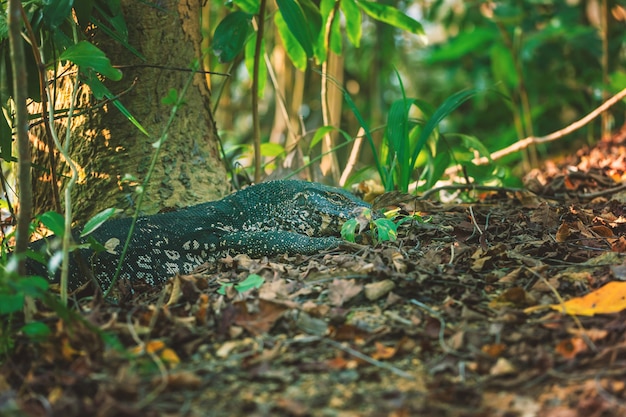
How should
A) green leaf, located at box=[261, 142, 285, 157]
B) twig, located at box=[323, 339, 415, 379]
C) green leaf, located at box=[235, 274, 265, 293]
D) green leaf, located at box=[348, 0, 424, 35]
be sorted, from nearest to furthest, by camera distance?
twig, located at box=[323, 339, 415, 379] → green leaf, located at box=[235, 274, 265, 293] → green leaf, located at box=[348, 0, 424, 35] → green leaf, located at box=[261, 142, 285, 157]

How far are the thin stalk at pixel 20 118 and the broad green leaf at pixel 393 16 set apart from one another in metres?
2.68

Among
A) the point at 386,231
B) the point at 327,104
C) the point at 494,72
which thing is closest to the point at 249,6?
the point at 327,104

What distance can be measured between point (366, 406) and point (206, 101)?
2.80m

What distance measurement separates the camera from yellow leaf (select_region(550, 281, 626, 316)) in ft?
6.88

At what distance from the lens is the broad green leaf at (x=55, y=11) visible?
283 cm

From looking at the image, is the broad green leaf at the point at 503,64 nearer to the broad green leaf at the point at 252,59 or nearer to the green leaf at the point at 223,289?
the broad green leaf at the point at 252,59

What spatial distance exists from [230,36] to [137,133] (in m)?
0.79

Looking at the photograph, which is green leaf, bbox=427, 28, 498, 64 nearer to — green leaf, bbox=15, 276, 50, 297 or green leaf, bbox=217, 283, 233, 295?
green leaf, bbox=217, 283, 233, 295

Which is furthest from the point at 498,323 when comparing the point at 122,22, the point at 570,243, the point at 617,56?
the point at 617,56

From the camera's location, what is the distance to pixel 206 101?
13.3 feet

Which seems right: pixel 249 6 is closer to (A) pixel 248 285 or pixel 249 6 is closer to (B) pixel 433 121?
(B) pixel 433 121

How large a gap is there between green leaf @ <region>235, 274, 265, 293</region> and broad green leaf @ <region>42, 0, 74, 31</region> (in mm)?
1472

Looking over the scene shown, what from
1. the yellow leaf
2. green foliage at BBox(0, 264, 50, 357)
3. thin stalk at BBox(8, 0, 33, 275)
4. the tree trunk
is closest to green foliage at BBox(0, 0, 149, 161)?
the tree trunk

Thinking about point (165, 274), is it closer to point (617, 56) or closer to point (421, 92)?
point (617, 56)
